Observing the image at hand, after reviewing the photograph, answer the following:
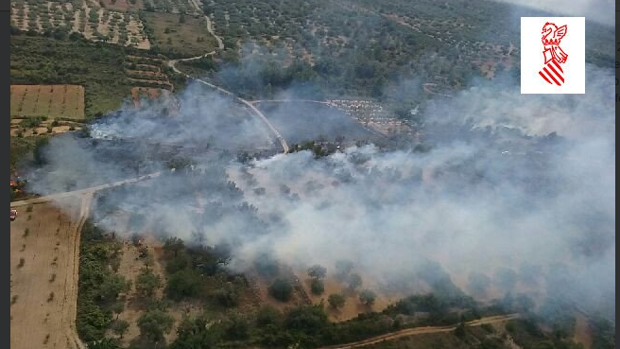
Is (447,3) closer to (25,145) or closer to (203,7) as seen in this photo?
(203,7)

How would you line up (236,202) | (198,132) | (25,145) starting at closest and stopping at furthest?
(236,202)
(25,145)
(198,132)

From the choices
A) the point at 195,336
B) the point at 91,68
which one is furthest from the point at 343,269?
the point at 91,68

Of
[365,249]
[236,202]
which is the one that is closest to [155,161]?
[236,202]

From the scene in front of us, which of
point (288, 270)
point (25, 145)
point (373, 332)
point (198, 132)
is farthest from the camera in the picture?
point (198, 132)

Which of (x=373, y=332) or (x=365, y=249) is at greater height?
(x=365, y=249)

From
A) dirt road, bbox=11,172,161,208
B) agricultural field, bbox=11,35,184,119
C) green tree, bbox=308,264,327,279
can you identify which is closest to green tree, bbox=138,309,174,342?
green tree, bbox=308,264,327,279

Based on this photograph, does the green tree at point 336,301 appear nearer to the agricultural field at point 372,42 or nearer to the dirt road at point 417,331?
the dirt road at point 417,331

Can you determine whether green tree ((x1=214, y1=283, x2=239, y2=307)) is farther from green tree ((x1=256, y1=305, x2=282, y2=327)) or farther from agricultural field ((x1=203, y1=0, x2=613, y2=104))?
agricultural field ((x1=203, y1=0, x2=613, y2=104))
